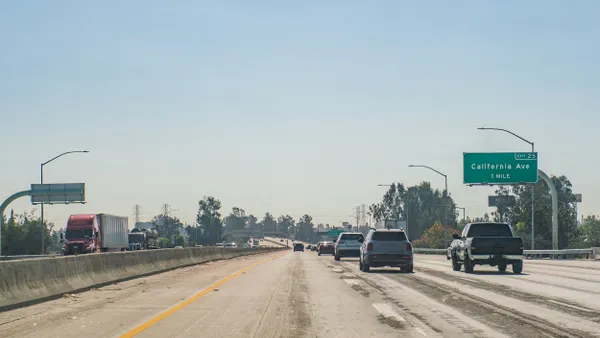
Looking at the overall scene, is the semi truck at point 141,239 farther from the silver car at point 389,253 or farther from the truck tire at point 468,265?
the truck tire at point 468,265

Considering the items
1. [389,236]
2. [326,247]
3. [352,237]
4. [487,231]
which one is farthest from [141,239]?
[487,231]

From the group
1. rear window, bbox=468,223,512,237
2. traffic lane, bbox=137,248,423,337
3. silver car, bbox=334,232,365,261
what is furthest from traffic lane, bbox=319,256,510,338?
silver car, bbox=334,232,365,261

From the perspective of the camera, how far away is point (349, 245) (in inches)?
1726

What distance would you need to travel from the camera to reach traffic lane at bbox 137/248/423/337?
34.9 ft

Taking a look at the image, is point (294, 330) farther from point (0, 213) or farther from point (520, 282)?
point (0, 213)

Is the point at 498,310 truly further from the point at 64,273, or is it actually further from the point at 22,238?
the point at 22,238

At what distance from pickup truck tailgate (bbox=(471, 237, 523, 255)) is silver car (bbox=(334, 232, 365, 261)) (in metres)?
16.6

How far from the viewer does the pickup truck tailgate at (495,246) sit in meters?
27.1

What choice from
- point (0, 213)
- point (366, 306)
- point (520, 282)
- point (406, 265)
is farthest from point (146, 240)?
point (366, 306)

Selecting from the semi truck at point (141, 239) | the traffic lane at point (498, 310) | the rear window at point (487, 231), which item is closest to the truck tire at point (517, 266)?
the rear window at point (487, 231)

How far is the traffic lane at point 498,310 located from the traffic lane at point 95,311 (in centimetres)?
486

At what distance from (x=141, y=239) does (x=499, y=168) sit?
1503 inches

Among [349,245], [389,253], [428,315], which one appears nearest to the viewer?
[428,315]

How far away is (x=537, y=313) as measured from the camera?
42.4 ft
